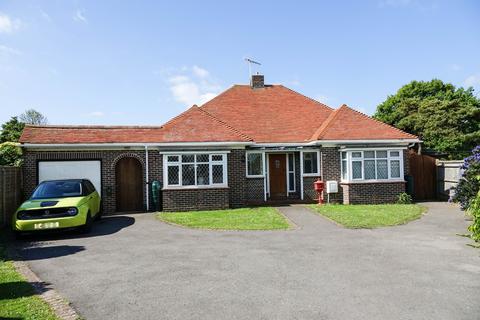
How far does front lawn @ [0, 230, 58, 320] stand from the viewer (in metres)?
4.57

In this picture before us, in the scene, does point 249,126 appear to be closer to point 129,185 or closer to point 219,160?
point 219,160

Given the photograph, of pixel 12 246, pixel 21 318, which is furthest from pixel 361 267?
pixel 12 246

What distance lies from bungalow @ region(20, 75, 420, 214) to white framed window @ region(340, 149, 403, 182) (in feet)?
0.14

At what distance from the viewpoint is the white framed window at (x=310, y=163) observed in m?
17.5

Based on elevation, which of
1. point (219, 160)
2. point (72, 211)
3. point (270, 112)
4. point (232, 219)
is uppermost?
point (270, 112)

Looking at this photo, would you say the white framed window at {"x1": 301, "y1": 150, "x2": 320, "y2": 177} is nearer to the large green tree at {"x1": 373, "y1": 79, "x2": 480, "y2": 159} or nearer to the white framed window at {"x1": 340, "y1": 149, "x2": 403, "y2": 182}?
the white framed window at {"x1": 340, "y1": 149, "x2": 403, "y2": 182}

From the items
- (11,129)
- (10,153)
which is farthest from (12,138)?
(10,153)

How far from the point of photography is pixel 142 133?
53.0 feet

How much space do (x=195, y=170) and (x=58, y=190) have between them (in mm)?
5474

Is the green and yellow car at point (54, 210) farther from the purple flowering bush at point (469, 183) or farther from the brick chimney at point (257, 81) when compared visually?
the brick chimney at point (257, 81)

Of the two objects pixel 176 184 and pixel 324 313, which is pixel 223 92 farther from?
pixel 324 313

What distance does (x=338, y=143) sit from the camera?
1655cm

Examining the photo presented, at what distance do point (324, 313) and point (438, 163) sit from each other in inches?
639

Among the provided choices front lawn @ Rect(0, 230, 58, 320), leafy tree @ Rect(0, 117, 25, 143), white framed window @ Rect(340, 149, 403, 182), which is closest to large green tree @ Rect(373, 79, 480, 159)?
white framed window @ Rect(340, 149, 403, 182)
